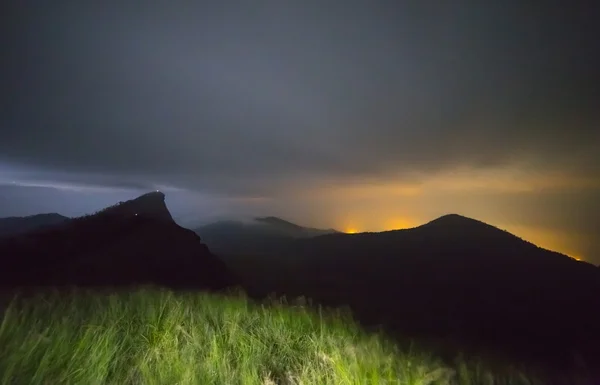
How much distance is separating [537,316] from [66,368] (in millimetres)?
10265

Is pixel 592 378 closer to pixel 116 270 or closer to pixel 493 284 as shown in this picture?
pixel 116 270

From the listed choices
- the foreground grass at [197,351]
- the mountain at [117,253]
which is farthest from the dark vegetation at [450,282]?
the foreground grass at [197,351]

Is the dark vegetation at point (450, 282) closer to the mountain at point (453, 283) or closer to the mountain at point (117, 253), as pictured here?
the mountain at point (453, 283)

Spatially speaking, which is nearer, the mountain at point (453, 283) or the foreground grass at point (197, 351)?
the foreground grass at point (197, 351)

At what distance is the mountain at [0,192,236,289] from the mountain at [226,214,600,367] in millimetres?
1339

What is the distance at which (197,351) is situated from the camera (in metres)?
2.00

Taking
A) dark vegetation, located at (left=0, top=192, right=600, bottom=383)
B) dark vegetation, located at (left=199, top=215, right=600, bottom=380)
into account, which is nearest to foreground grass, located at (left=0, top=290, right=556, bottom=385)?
dark vegetation, located at (left=0, top=192, right=600, bottom=383)

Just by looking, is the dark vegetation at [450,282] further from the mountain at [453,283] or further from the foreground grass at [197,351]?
the foreground grass at [197,351]

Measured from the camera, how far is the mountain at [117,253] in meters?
6.25

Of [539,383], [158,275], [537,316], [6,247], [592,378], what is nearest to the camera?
[539,383]

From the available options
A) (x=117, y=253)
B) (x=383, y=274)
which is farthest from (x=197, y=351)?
(x=383, y=274)

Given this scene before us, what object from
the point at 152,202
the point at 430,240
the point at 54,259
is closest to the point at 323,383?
the point at 54,259

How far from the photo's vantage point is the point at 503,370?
80.2 inches

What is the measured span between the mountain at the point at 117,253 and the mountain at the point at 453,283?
134cm
